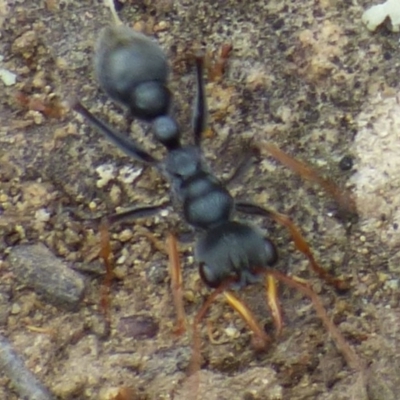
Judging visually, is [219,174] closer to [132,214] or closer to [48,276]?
[132,214]

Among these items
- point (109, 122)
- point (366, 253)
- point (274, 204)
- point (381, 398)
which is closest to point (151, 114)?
point (109, 122)

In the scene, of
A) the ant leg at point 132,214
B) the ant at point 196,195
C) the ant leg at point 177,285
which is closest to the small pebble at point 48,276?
the ant at point 196,195

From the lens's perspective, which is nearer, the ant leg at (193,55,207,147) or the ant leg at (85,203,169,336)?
the ant leg at (85,203,169,336)

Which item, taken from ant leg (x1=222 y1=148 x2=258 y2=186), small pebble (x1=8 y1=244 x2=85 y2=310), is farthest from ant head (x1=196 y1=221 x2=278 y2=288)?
small pebble (x1=8 y1=244 x2=85 y2=310)

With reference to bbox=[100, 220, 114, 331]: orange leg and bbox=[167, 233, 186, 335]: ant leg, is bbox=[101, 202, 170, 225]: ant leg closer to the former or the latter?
bbox=[100, 220, 114, 331]: orange leg

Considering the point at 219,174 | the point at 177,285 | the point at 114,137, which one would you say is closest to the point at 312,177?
the point at 219,174
